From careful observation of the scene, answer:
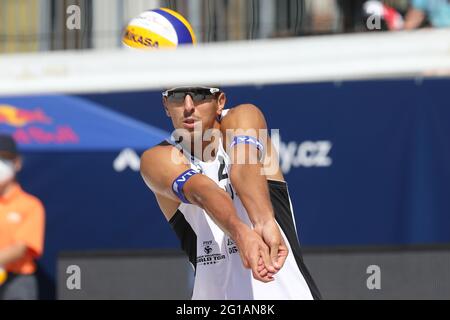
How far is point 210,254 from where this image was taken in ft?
14.9

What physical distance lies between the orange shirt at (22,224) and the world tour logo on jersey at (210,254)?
12.1 ft

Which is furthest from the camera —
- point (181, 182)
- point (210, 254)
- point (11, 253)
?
point (11, 253)

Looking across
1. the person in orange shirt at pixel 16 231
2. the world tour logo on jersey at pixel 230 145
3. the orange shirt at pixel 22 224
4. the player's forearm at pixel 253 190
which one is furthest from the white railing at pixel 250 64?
the player's forearm at pixel 253 190

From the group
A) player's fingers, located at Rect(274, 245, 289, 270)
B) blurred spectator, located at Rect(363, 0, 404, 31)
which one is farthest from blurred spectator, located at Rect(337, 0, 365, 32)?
player's fingers, located at Rect(274, 245, 289, 270)

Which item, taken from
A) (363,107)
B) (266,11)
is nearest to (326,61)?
(363,107)

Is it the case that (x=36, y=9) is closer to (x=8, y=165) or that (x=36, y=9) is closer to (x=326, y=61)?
(x=8, y=165)

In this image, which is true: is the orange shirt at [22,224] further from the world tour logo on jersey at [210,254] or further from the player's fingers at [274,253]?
the player's fingers at [274,253]

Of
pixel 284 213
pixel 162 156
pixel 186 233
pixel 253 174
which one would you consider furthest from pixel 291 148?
pixel 253 174

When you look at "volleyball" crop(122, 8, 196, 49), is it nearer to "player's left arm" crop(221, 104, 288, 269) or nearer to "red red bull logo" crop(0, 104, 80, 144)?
"player's left arm" crop(221, 104, 288, 269)

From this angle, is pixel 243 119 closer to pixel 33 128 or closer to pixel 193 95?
pixel 193 95

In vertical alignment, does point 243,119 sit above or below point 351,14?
below

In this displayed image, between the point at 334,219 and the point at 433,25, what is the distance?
2.15 metres

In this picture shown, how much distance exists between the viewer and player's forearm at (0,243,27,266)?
7.85m

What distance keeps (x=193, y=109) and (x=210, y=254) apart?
0.68 metres
